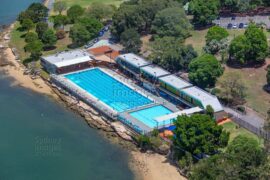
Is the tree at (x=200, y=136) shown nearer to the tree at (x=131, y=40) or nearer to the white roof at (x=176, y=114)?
the white roof at (x=176, y=114)

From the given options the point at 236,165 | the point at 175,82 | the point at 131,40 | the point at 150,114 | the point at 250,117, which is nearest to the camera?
the point at 236,165

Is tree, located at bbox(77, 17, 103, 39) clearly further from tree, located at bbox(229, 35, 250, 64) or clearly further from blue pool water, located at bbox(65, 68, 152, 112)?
tree, located at bbox(229, 35, 250, 64)

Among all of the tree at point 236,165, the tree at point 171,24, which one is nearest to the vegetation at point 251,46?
the tree at point 171,24

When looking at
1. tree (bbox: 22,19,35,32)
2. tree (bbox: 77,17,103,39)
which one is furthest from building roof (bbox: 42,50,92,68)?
tree (bbox: 22,19,35,32)

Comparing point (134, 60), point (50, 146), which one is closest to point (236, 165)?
point (50, 146)

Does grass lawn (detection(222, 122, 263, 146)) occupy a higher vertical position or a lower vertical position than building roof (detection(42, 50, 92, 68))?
lower

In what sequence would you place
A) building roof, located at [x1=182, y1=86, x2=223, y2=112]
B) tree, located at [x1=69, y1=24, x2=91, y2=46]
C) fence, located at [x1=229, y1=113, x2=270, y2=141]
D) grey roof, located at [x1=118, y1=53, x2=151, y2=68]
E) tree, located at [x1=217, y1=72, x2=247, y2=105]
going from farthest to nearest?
tree, located at [x1=69, y1=24, x2=91, y2=46]
grey roof, located at [x1=118, y1=53, x2=151, y2=68]
tree, located at [x1=217, y1=72, x2=247, y2=105]
building roof, located at [x1=182, y1=86, x2=223, y2=112]
fence, located at [x1=229, y1=113, x2=270, y2=141]

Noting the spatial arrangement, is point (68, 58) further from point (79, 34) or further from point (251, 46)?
point (251, 46)
